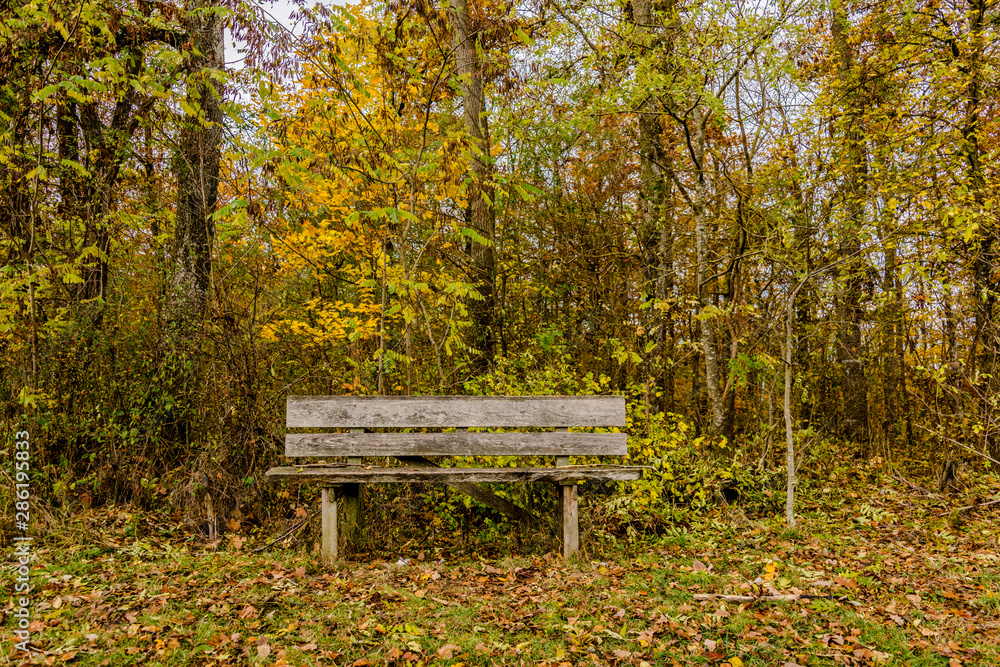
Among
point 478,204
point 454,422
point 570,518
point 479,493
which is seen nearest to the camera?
point 570,518

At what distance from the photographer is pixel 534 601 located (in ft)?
12.2

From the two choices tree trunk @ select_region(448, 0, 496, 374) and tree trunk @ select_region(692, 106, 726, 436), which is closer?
tree trunk @ select_region(692, 106, 726, 436)

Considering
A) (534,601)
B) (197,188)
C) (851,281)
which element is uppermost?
(197,188)

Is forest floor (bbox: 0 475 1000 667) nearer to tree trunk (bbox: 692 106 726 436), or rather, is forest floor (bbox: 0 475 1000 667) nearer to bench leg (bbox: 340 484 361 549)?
bench leg (bbox: 340 484 361 549)

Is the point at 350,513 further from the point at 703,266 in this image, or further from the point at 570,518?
the point at 703,266

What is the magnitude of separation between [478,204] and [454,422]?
3.28m

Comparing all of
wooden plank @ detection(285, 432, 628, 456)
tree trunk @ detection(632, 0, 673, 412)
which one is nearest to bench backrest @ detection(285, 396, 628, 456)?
wooden plank @ detection(285, 432, 628, 456)

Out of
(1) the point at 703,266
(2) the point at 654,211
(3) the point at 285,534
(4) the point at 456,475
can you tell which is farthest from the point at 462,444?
(2) the point at 654,211

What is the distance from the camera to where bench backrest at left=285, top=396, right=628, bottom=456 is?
472cm

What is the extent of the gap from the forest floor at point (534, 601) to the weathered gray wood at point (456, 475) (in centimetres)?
62

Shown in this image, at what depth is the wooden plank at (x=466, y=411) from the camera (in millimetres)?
4734

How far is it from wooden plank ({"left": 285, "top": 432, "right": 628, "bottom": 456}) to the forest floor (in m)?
0.81

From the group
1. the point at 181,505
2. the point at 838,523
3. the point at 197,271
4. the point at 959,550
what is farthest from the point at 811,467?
the point at 197,271

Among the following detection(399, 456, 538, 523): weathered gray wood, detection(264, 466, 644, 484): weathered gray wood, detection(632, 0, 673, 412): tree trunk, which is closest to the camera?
detection(264, 466, 644, 484): weathered gray wood
